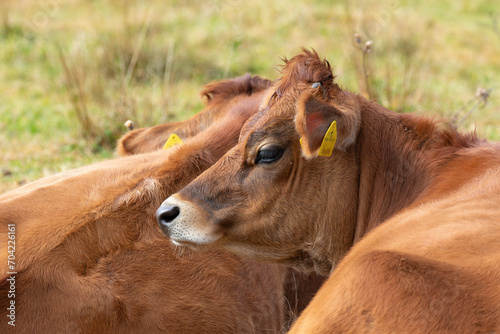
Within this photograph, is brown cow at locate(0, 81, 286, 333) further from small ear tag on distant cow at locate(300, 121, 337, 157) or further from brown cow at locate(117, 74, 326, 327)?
small ear tag on distant cow at locate(300, 121, 337, 157)

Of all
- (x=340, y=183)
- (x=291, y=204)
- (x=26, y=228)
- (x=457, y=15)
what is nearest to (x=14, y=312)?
(x=26, y=228)

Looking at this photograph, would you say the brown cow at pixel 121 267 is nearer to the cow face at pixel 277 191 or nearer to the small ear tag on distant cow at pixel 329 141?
the cow face at pixel 277 191

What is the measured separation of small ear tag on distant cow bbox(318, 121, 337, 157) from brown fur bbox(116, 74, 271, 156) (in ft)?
5.76

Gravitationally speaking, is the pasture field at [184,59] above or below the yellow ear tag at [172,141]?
below

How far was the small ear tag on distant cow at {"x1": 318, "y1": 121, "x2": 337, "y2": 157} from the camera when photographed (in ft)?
11.4

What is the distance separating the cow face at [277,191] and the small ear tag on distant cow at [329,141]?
58 mm

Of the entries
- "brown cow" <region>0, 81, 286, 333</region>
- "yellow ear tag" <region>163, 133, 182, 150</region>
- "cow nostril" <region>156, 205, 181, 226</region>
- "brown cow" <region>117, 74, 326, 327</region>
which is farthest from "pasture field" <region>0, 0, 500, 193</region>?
"cow nostril" <region>156, 205, 181, 226</region>

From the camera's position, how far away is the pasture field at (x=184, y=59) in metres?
→ 8.39

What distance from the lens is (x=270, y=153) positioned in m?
3.67

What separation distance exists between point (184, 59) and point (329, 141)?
8.73 meters

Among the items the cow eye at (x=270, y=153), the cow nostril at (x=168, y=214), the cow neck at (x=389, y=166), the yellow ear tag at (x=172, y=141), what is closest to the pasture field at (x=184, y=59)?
the yellow ear tag at (x=172, y=141)

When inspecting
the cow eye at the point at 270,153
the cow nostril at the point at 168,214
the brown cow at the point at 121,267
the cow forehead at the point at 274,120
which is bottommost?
the brown cow at the point at 121,267

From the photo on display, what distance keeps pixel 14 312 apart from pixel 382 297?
6.30 feet

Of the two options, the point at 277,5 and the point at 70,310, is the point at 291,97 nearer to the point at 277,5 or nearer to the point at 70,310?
the point at 70,310
